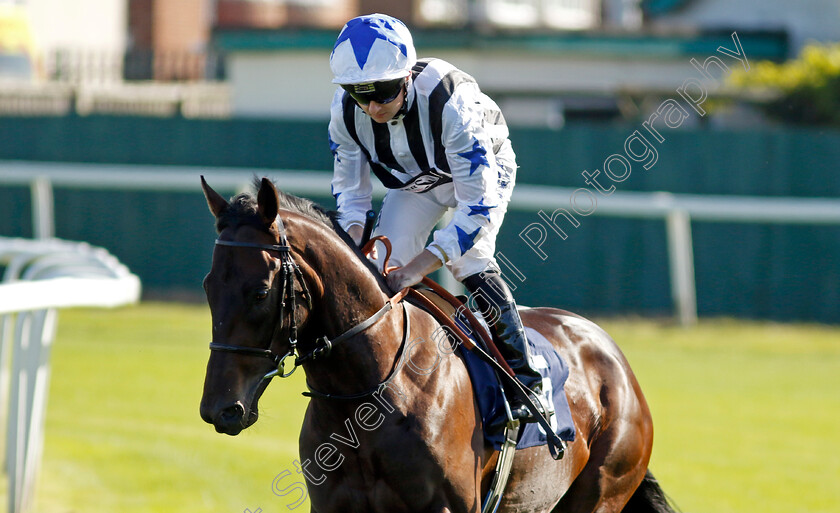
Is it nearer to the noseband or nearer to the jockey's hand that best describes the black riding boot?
the jockey's hand

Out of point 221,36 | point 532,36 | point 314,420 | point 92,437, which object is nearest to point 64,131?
point 221,36

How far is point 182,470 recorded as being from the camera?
245 inches

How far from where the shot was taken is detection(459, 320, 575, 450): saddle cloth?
342cm

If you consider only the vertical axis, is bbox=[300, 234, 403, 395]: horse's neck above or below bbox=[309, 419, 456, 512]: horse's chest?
above

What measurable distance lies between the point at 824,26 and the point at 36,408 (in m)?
12.6

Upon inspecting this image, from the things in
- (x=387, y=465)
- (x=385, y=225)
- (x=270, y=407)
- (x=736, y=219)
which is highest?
(x=385, y=225)

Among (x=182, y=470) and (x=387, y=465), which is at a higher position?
(x=387, y=465)

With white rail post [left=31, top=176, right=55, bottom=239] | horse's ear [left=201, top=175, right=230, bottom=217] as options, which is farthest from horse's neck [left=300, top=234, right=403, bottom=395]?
white rail post [left=31, top=176, right=55, bottom=239]

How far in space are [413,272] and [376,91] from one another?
0.57 meters

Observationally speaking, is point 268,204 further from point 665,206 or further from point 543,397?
point 665,206

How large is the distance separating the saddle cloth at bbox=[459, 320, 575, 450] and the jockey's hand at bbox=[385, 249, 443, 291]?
1.04 feet

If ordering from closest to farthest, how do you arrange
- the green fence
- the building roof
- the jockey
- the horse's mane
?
the horse's mane
the jockey
the green fence
the building roof

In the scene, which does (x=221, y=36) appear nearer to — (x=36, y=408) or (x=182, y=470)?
(x=182, y=470)

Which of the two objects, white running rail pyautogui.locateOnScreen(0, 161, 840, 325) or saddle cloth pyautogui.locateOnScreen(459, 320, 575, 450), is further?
white running rail pyautogui.locateOnScreen(0, 161, 840, 325)
